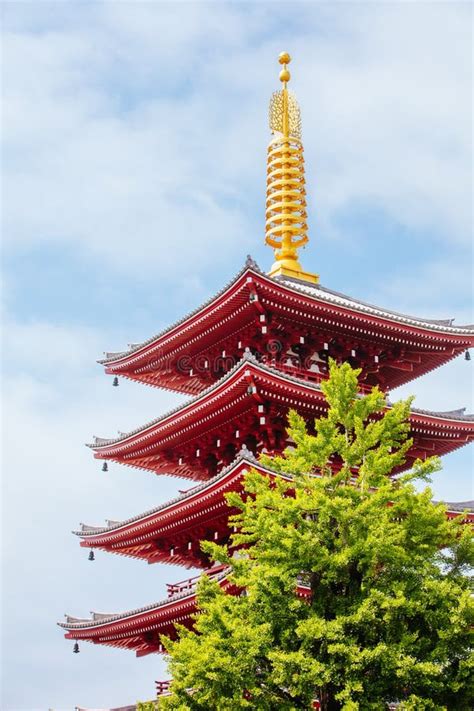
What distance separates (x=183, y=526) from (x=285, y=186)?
12.7 m

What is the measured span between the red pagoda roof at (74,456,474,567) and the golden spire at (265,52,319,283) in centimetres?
867

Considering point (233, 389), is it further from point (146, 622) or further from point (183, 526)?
point (146, 622)

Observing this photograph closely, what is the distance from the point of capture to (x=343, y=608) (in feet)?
60.7

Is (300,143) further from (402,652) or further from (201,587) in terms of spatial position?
(402,652)

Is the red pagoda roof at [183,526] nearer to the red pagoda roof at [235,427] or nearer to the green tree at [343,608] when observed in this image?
the red pagoda roof at [235,427]

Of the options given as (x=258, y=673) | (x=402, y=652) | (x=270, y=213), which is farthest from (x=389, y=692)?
(x=270, y=213)

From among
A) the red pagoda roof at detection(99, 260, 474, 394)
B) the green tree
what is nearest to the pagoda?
the red pagoda roof at detection(99, 260, 474, 394)

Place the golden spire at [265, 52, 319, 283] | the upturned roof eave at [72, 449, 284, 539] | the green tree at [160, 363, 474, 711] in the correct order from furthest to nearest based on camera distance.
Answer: the golden spire at [265, 52, 319, 283] < the upturned roof eave at [72, 449, 284, 539] < the green tree at [160, 363, 474, 711]

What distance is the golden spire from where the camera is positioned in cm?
3303

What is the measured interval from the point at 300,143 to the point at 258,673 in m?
21.3

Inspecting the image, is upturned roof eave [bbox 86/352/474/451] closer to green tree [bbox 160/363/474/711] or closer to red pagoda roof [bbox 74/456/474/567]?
red pagoda roof [bbox 74/456/474/567]

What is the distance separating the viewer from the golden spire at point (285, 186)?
33031 mm

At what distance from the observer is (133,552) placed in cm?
3175

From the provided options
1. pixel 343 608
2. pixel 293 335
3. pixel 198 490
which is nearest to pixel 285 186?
pixel 293 335
